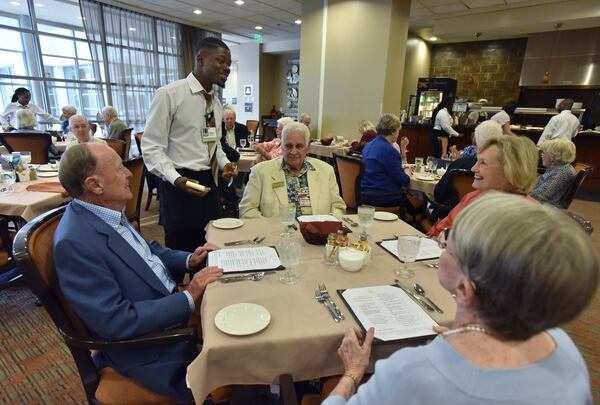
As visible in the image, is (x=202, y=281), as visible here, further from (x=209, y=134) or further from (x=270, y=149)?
(x=270, y=149)

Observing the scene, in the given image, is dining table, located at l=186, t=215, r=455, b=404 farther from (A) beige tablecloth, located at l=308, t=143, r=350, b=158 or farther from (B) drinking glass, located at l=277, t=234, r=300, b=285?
(A) beige tablecloth, located at l=308, t=143, r=350, b=158

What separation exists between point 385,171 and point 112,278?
2.76 metres

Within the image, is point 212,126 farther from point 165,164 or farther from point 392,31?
point 392,31

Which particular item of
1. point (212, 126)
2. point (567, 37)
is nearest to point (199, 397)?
point (212, 126)

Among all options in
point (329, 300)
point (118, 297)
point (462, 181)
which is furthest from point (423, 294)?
point (462, 181)

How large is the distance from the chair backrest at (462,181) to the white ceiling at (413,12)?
5457 mm

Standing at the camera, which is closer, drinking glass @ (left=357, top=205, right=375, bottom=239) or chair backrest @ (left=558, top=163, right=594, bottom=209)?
drinking glass @ (left=357, top=205, right=375, bottom=239)

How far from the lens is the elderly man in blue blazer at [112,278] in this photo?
105 centimetres

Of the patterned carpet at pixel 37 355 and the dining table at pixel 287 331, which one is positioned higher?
the dining table at pixel 287 331

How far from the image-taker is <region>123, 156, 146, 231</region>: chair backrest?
262 cm

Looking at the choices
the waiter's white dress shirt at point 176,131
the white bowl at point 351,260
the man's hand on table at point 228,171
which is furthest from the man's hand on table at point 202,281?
the man's hand on table at point 228,171

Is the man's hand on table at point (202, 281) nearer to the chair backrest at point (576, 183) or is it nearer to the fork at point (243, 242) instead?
the fork at point (243, 242)

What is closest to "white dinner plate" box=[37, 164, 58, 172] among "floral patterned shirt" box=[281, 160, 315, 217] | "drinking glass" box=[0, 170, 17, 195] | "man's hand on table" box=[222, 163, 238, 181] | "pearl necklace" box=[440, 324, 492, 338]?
"drinking glass" box=[0, 170, 17, 195]

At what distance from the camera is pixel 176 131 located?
213 centimetres
